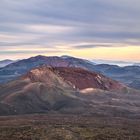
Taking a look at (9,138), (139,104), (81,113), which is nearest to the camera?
(9,138)

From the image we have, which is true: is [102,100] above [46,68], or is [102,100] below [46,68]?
below

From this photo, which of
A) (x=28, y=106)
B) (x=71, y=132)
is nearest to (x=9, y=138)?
(x=71, y=132)

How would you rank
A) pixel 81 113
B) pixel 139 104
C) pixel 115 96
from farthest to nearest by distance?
pixel 115 96, pixel 139 104, pixel 81 113

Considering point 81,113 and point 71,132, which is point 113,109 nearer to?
point 81,113

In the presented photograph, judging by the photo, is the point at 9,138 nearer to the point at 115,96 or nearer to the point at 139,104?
the point at 139,104

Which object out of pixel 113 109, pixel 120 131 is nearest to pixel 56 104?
pixel 113 109

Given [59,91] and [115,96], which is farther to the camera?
[115,96]
